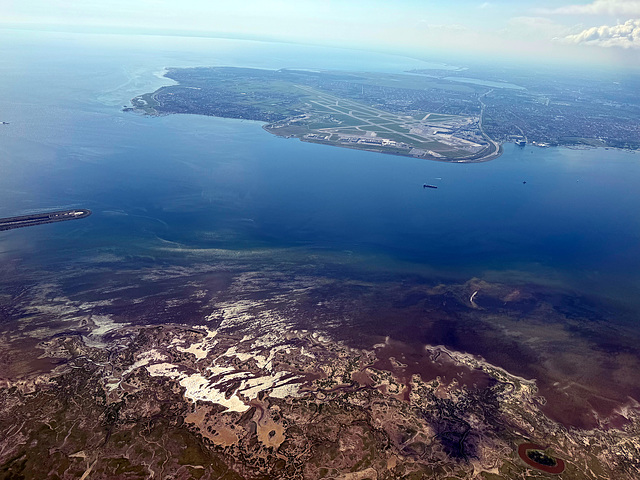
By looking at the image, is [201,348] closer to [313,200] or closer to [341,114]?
[313,200]

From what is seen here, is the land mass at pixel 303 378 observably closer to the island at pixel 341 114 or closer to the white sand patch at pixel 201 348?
the white sand patch at pixel 201 348

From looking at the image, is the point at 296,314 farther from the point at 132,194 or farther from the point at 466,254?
the point at 132,194

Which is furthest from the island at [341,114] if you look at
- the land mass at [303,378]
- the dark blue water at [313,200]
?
the land mass at [303,378]

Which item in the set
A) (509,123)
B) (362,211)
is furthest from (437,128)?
(362,211)

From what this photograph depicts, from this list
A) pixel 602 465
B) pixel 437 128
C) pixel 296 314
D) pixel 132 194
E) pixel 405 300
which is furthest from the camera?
pixel 437 128

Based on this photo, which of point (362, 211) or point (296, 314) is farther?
point (362, 211)

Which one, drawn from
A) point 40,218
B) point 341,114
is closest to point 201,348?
point 40,218
